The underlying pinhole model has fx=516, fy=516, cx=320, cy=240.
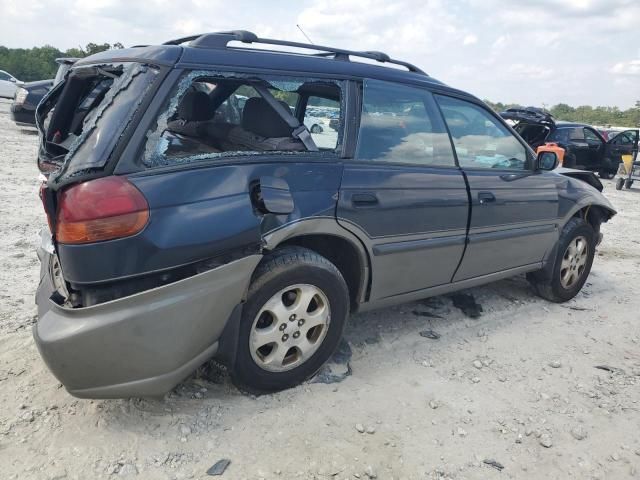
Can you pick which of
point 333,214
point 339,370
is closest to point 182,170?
point 333,214

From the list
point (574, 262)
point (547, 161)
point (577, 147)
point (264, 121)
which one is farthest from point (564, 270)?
point (577, 147)

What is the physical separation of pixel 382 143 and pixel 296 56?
0.71 metres

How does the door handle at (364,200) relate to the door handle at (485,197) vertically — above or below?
above

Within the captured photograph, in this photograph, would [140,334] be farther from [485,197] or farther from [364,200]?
[485,197]

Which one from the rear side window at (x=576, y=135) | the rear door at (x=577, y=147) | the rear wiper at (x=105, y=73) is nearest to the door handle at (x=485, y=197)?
the rear wiper at (x=105, y=73)

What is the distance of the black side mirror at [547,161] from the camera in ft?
13.4

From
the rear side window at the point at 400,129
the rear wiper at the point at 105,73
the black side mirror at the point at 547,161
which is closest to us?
the rear wiper at the point at 105,73

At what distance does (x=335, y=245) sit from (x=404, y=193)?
1.72 ft

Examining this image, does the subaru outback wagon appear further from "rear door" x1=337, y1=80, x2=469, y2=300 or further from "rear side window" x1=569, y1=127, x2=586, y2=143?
"rear side window" x1=569, y1=127, x2=586, y2=143

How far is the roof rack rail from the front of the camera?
2568 millimetres

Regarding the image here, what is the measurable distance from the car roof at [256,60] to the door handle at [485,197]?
2.60ft

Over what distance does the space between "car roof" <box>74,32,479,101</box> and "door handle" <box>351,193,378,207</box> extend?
713mm

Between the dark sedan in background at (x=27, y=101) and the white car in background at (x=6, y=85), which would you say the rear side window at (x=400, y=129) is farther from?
the white car in background at (x=6, y=85)

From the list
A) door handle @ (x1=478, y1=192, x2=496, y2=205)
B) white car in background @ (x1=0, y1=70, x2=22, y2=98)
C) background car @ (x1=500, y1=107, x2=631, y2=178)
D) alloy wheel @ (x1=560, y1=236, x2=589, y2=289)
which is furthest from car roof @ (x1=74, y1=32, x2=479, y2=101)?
white car in background @ (x1=0, y1=70, x2=22, y2=98)
